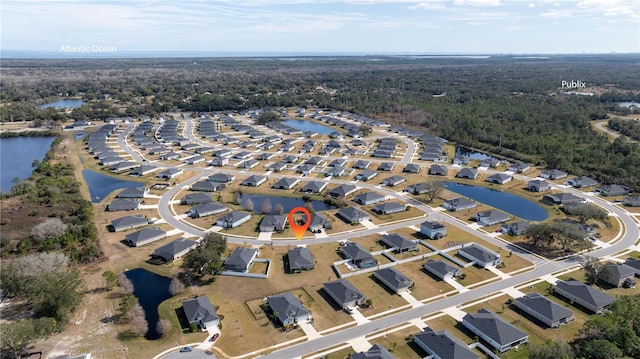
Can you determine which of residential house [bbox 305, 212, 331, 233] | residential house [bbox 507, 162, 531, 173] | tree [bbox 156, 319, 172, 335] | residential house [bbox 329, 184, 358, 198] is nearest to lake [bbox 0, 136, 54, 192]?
tree [bbox 156, 319, 172, 335]

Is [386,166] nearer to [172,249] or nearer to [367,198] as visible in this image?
[367,198]

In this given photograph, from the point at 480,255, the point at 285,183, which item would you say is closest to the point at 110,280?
the point at 285,183

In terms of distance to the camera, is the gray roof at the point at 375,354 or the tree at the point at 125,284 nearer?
the gray roof at the point at 375,354

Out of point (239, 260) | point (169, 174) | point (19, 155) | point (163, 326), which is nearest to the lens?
point (163, 326)

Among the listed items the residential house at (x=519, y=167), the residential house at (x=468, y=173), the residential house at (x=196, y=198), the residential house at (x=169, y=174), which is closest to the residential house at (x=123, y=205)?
the residential house at (x=196, y=198)

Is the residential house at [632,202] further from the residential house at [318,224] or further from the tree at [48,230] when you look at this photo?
the tree at [48,230]

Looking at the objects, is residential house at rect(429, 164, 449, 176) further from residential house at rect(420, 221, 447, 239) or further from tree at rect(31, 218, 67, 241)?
tree at rect(31, 218, 67, 241)
